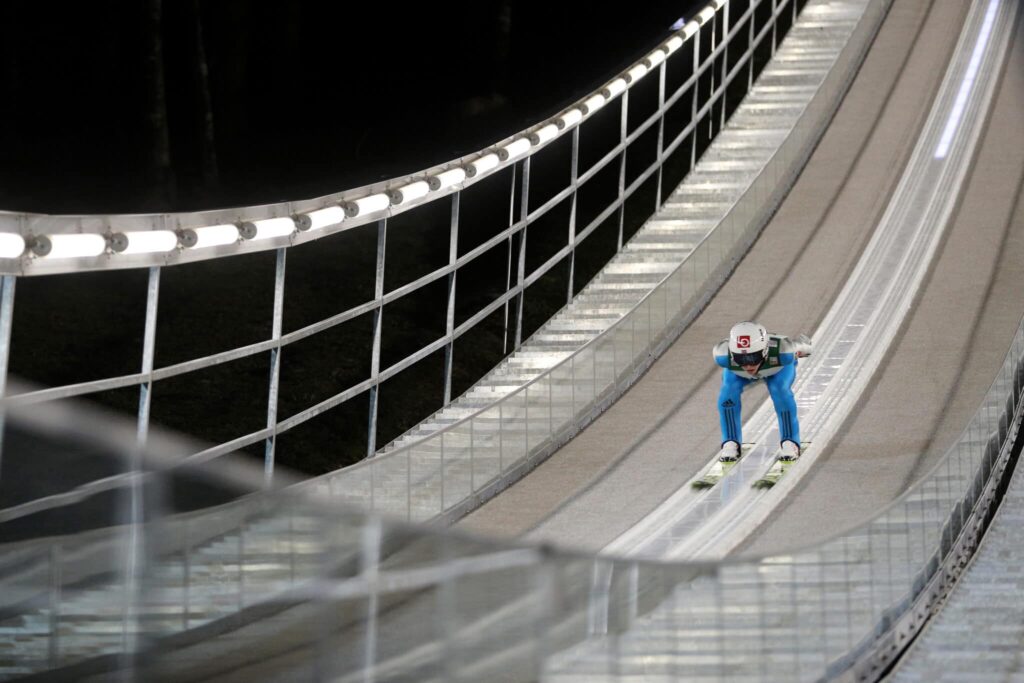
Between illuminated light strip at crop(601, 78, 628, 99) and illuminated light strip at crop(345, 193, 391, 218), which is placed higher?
illuminated light strip at crop(601, 78, 628, 99)

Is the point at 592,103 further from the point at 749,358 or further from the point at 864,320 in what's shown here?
the point at 749,358

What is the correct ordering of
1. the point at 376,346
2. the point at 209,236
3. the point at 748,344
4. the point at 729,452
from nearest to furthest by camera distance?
1. the point at 209,236
2. the point at 748,344
3. the point at 729,452
4. the point at 376,346

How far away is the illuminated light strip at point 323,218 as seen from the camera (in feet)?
37.2

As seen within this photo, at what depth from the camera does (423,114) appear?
30.0 meters

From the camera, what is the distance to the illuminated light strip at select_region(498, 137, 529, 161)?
50.3 feet

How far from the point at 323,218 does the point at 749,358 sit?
3.18 m

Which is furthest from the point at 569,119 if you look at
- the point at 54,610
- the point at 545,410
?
the point at 54,610

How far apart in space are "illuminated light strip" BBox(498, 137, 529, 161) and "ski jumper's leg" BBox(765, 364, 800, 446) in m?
4.46

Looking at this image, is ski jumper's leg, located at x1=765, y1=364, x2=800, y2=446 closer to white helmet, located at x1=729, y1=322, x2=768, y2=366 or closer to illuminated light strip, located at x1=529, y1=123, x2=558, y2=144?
white helmet, located at x1=729, y1=322, x2=768, y2=366

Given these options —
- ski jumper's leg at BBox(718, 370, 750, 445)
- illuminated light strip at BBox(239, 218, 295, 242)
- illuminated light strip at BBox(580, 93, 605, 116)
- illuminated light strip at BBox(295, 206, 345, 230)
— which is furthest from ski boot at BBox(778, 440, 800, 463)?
illuminated light strip at BBox(580, 93, 605, 116)

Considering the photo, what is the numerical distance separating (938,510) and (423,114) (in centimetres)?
2147

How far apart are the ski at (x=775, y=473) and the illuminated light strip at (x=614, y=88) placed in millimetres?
7081

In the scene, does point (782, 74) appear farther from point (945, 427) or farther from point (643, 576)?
point (643, 576)

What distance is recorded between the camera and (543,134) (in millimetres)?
16531
